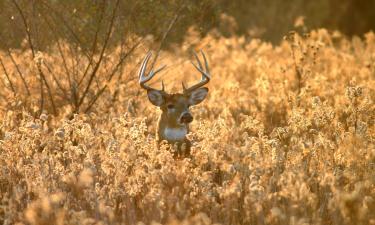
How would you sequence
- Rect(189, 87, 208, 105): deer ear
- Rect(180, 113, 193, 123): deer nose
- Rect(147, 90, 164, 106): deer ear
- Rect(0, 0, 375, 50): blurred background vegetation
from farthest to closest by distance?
Rect(0, 0, 375, 50): blurred background vegetation < Rect(189, 87, 208, 105): deer ear < Rect(147, 90, 164, 106): deer ear < Rect(180, 113, 193, 123): deer nose

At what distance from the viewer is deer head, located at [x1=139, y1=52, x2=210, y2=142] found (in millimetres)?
8500

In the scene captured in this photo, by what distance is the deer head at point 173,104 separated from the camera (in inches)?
335

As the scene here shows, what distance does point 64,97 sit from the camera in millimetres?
10477

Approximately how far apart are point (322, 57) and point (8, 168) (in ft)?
32.7

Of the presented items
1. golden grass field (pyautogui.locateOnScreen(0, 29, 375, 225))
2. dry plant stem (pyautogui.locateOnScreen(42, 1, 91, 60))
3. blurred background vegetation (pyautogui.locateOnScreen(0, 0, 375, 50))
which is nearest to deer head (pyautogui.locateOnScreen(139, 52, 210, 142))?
golden grass field (pyautogui.locateOnScreen(0, 29, 375, 225))

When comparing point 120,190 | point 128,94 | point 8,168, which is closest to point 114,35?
point 128,94

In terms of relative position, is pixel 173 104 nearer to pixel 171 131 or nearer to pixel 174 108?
pixel 174 108

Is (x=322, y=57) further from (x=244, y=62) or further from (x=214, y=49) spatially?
(x=214, y=49)

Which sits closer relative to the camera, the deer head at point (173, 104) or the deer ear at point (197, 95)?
the deer head at point (173, 104)

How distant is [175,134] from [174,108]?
0.31 m

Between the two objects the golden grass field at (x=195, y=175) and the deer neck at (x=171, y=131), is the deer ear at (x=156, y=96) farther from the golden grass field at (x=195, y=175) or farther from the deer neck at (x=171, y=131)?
the golden grass field at (x=195, y=175)

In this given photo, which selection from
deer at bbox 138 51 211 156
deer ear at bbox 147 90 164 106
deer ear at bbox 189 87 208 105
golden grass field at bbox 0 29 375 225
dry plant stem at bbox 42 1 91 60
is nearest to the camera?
golden grass field at bbox 0 29 375 225

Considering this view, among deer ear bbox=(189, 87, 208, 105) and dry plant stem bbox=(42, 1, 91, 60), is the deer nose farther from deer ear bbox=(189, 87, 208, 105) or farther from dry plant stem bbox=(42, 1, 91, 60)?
dry plant stem bbox=(42, 1, 91, 60)

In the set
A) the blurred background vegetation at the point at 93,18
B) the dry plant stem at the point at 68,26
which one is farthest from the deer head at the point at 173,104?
the dry plant stem at the point at 68,26
